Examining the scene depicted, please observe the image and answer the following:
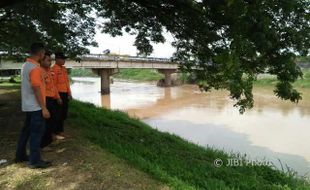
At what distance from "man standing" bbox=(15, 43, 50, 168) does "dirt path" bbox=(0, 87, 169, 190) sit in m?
0.29

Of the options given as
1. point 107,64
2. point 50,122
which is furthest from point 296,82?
point 50,122

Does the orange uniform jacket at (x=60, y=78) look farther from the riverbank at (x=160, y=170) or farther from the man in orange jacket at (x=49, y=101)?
the riverbank at (x=160, y=170)

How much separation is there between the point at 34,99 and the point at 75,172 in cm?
125

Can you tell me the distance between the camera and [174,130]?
767 inches

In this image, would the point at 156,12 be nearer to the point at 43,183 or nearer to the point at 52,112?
the point at 52,112

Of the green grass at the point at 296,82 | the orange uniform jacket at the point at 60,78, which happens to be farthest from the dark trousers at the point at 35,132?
the green grass at the point at 296,82

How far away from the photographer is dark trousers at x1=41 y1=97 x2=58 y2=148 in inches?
274

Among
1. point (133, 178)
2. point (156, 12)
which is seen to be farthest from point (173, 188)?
point (156, 12)

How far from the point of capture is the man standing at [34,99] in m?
5.71

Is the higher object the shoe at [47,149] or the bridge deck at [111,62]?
the bridge deck at [111,62]

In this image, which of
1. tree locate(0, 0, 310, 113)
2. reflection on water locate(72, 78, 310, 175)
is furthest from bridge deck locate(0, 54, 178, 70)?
tree locate(0, 0, 310, 113)

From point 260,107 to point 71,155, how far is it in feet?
81.9

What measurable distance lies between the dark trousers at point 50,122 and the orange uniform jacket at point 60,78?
1.92 feet

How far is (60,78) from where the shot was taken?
777cm
